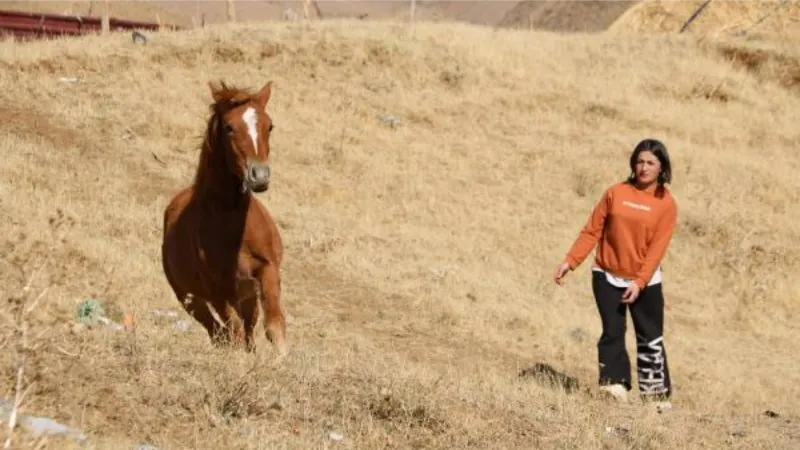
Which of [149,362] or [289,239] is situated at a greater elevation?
[149,362]

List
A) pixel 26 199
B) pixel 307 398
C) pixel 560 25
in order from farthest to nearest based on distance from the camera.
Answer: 1. pixel 560 25
2. pixel 26 199
3. pixel 307 398

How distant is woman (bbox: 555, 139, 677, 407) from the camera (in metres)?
9.72

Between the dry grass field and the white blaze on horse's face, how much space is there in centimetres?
150

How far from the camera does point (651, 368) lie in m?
10.0

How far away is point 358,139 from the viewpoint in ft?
80.0

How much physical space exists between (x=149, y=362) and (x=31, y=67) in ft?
63.9

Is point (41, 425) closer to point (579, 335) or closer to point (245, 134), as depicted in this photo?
point (245, 134)

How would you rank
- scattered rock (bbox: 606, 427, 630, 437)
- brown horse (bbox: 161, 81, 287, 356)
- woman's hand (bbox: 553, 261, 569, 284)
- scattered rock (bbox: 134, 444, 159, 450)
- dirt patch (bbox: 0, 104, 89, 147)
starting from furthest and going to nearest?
dirt patch (bbox: 0, 104, 89, 147)
woman's hand (bbox: 553, 261, 569, 284)
brown horse (bbox: 161, 81, 287, 356)
scattered rock (bbox: 606, 427, 630, 437)
scattered rock (bbox: 134, 444, 159, 450)

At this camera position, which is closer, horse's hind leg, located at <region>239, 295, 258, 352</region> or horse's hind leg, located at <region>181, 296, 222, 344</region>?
horse's hind leg, located at <region>239, 295, 258, 352</region>

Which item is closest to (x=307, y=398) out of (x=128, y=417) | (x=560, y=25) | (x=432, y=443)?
(x=432, y=443)

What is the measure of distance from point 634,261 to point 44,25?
27684mm

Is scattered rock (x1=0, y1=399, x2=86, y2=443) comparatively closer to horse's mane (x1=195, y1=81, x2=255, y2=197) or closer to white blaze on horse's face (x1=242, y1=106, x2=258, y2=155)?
white blaze on horse's face (x1=242, y1=106, x2=258, y2=155)

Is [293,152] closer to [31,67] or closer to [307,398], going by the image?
[31,67]

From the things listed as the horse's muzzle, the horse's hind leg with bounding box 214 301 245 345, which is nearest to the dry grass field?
the horse's hind leg with bounding box 214 301 245 345
